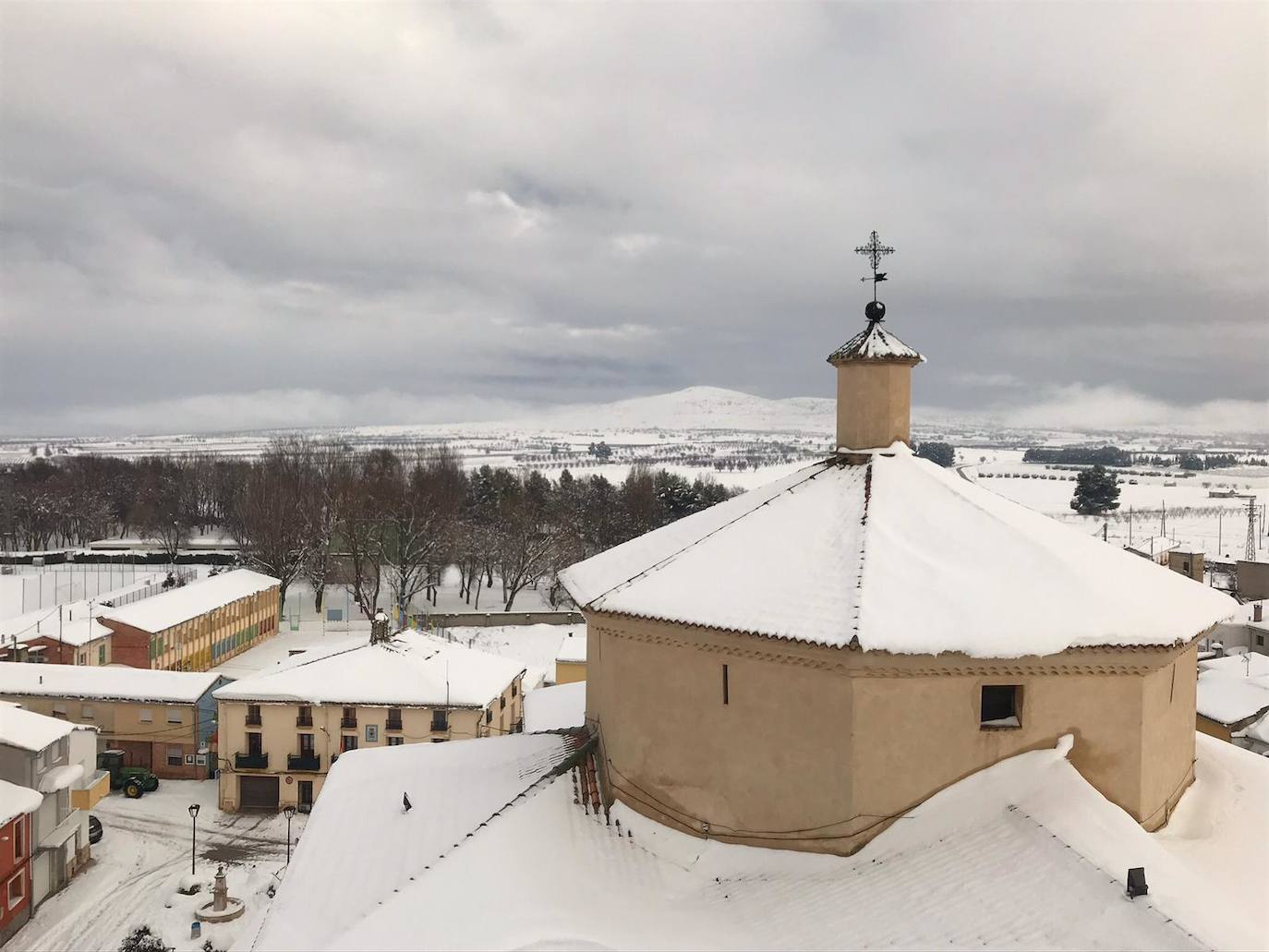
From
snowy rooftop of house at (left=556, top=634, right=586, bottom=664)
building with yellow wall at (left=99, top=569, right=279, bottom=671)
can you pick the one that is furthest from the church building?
building with yellow wall at (left=99, top=569, right=279, bottom=671)

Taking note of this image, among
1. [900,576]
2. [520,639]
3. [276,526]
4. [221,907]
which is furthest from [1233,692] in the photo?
[276,526]

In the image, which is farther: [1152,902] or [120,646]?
[120,646]

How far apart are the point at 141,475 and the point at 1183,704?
93073 millimetres

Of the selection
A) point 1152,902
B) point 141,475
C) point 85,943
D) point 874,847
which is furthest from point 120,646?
point 141,475

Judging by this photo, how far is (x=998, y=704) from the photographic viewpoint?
8992 millimetres

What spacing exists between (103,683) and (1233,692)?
125 feet

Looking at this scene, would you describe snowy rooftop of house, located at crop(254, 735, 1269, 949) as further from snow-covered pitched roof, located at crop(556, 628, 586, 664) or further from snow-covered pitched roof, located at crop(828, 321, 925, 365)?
snow-covered pitched roof, located at crop(556, 628, 586, 664)

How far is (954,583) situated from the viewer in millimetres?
8883

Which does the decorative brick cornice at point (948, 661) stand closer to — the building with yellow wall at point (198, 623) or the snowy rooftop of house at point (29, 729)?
the snowy rooftop of house at point (29, 729)

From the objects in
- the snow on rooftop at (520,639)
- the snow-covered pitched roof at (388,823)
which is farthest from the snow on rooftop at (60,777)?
the snow on rooftop at (520,639)

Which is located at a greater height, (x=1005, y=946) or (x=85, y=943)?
(x=1005, y=946)

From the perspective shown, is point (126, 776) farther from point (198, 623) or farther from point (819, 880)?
point (819, 880)

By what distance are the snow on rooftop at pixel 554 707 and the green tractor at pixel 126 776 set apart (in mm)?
12900

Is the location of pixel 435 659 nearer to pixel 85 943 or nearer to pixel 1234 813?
pixel 85 943
